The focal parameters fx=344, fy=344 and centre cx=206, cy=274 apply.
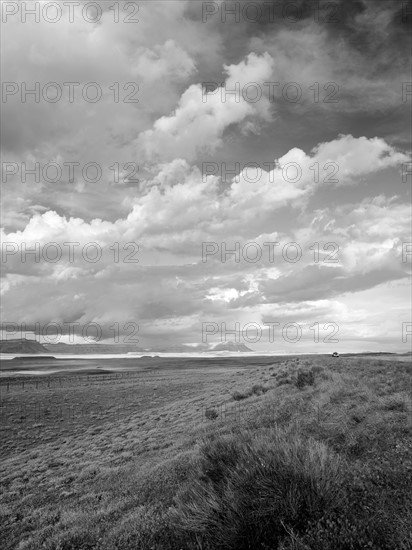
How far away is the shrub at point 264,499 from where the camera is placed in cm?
518

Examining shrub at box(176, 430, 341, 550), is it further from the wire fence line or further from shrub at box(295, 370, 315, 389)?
the wire fence line

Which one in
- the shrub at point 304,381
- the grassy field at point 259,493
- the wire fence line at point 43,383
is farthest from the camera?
the wire fence line at point 43,383

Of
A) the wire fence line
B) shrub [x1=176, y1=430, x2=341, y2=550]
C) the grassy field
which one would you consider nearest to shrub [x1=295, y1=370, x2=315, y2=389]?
the grassy field

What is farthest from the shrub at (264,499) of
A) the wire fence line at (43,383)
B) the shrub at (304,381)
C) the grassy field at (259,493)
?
the wire fence line at (43,383)

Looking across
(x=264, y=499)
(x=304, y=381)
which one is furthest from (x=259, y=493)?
(x=304, y=381)

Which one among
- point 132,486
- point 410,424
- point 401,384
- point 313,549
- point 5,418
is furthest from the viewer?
point 5,418

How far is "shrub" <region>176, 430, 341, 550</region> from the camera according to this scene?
5184 millimetres

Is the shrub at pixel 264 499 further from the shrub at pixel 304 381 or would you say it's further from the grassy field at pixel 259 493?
the shrub at pixel 304 381

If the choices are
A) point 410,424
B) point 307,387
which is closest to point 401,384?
point 307,387

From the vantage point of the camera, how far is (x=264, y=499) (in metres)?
5.44

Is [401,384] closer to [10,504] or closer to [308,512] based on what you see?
[308,512]

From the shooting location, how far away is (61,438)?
3416cm

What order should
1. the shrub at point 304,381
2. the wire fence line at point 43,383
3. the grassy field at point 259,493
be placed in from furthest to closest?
the wire fence line at point 43,383, the shrub at point 304,381, the grassy field at point 259,493

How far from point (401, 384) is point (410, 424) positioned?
473 inches
